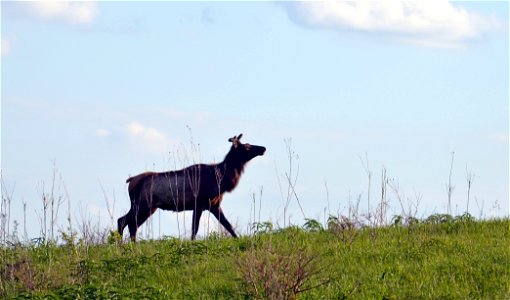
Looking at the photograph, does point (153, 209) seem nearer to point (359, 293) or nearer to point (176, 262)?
point (176, 262)

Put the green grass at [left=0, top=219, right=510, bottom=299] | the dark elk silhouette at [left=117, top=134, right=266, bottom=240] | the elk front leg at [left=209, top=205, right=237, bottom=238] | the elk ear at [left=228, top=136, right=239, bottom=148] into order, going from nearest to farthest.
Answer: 1. the green grass at [left=0, top=219, right=510, bottom=299]
2. the elk front leg at [left=209, top=205, right=237, bottom=238]
3. the dark elk silhouette at [left=117, top=134, right=266, bottom=240]
4. the elk ear at [left=228, top=136, right=239, bottom=148]

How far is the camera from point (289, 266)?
346 inches

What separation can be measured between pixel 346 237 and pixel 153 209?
6877 mm

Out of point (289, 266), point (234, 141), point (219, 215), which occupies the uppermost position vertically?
point (234, 141)

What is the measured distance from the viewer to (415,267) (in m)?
10.1

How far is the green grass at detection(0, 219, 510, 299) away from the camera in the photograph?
9172mm

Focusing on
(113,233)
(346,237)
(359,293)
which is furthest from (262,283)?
(113,233)

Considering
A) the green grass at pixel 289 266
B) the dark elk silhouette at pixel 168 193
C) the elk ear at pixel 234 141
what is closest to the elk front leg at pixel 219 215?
the dark elk silhouette at pixel 168 193

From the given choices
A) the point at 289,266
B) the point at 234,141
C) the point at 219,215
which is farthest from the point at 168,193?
the point at 289,266

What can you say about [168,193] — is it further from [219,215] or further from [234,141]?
[234,141]

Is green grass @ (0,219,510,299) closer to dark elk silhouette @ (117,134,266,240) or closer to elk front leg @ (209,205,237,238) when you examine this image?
elk front leg @ (209,205,237,238)

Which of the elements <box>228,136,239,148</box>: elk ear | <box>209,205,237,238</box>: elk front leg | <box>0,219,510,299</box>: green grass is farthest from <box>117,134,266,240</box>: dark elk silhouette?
<box>0,219,510,299</box>: green grass

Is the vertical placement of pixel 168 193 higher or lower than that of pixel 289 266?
higher

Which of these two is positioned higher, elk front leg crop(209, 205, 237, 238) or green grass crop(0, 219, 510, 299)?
elk front leg crop(209, 205, 237, 238)
